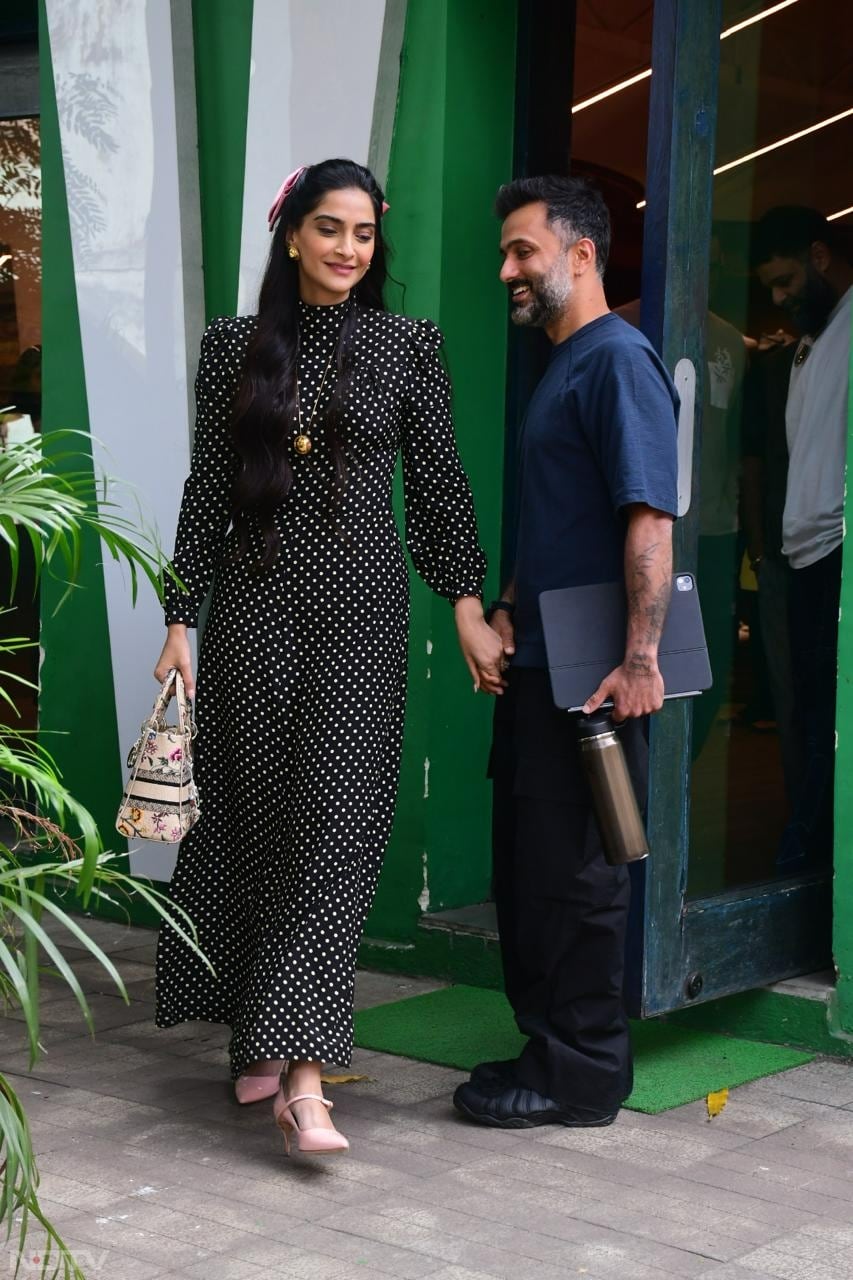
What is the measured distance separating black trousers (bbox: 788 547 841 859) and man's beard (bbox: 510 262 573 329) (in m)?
1.25

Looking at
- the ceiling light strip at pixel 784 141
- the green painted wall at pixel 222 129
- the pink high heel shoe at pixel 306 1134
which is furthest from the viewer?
the green painted wall at pixel 222 129

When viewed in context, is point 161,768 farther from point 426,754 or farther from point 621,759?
point 426,754

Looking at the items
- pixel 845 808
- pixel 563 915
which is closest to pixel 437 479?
pixel 563 915

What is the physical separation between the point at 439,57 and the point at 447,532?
1584mm

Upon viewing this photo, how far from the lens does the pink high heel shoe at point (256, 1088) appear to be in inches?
159

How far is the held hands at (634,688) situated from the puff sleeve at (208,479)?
3.06ft

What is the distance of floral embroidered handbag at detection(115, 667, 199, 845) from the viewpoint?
3.68 metres

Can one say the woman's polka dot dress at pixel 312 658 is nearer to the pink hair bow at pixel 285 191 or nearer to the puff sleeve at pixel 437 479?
the puff sleeve at pixel 437 479

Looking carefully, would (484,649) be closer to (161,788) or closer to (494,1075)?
(161,788)

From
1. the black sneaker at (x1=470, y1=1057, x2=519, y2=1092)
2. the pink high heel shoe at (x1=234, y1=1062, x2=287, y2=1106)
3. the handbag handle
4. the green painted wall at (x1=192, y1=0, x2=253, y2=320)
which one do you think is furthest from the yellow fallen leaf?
the green painted wall at (x1=192, y1=0, x2=253, y2=320)

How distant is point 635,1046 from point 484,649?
3.80 ft

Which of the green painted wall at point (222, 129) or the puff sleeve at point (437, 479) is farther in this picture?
the green painted wall at point (222, 129)

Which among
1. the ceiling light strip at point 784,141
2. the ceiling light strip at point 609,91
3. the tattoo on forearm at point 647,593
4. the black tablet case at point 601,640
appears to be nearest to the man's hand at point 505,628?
the black tablet case at point 601,640

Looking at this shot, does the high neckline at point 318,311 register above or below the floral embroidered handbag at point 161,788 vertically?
above
